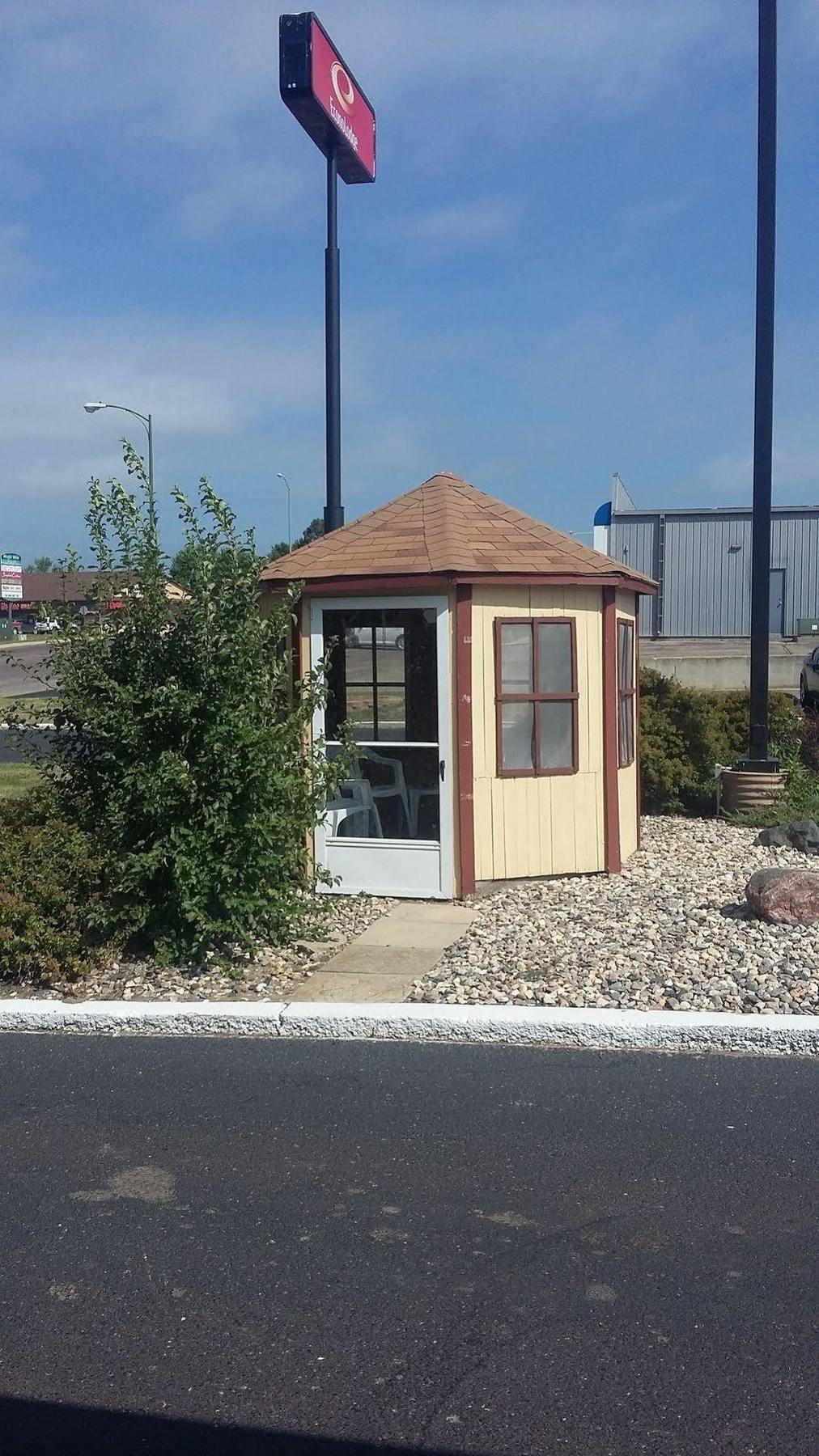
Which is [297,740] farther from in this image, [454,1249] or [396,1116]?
[454,1249]

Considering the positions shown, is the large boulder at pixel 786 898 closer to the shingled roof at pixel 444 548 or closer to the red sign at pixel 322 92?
the shingled roof at pixel 444 548

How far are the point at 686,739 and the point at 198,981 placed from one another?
7.24m

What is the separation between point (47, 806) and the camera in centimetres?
755

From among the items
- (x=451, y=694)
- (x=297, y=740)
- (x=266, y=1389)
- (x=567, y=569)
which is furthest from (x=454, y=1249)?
(x=567, y=569)

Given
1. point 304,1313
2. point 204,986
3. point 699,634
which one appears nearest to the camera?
point 304,1313

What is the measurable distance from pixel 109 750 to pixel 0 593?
93116mm

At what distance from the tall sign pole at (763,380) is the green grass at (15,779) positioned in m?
8.23

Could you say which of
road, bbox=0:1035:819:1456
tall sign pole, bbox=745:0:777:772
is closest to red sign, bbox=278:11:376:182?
tall sign pole, bbox=745:0:777:772

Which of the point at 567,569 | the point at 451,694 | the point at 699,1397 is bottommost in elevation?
the point at 699,1397

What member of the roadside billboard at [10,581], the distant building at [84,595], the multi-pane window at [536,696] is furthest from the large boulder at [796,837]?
the roadside billboard at [10,581]

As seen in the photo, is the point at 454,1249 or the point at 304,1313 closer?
the point at 304,1313

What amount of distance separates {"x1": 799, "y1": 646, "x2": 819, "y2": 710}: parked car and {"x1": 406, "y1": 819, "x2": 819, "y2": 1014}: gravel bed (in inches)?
414

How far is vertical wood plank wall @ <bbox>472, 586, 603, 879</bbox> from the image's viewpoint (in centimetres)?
887

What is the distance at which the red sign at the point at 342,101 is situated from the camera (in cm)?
1489
